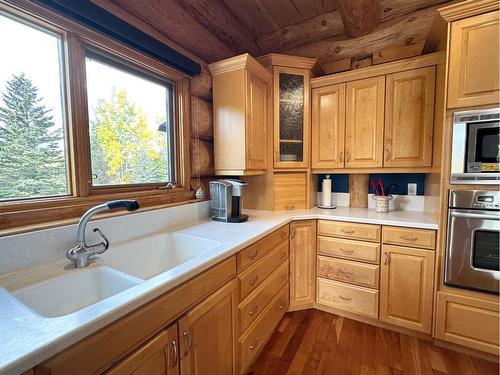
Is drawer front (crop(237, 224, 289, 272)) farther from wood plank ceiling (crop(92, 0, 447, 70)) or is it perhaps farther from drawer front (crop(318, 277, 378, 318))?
wood plank ceiling (crop(92, 0, 447, 70))

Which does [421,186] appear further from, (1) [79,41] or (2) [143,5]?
(1) [79,41]

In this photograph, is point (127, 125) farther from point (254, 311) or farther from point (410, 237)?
point (410, 237)

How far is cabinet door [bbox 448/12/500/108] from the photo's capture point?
1406 mm

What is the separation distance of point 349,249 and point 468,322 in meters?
0.83

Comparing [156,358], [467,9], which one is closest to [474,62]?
[467,9]

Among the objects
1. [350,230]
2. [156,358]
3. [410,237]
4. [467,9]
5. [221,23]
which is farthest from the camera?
[221,23]

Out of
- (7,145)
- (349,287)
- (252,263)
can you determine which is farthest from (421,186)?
(7,145)

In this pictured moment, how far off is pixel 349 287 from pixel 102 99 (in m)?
2.24

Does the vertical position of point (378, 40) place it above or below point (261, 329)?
above

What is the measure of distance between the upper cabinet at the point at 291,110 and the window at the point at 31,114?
1.54 metres

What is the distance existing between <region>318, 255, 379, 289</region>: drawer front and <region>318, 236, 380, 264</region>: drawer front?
5 cm

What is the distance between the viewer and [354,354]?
161cm

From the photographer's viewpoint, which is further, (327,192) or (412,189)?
(327,192)

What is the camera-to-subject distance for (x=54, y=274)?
0.97m
